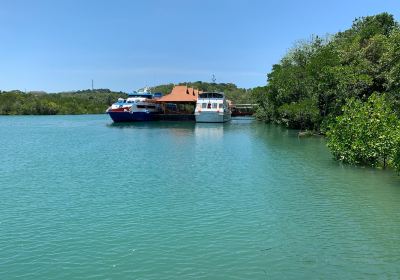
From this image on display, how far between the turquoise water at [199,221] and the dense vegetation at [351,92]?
5.15 feet

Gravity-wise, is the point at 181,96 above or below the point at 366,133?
above

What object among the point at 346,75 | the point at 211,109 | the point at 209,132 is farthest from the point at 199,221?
the point at 211,109

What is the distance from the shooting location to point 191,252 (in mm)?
10719

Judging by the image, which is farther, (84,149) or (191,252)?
(84,149)

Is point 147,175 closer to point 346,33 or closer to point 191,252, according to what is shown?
point 191,252

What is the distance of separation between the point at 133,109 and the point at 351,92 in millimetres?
46745

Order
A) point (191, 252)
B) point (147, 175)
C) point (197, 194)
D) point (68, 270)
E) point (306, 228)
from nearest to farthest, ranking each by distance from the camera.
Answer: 1. point (68, 270)
2. point (191, 252)
3. point (306, 228)
4. point (197, 194)
5. point (147, 175)

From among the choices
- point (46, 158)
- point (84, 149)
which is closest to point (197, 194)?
point (46, 158)

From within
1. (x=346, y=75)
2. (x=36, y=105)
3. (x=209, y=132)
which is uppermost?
(x=346, y=75)

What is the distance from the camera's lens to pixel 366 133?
22109 mm

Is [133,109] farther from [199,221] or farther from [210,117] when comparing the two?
[199,221]

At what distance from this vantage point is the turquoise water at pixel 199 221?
9.82m

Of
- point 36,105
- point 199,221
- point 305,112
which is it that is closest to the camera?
point 199,221

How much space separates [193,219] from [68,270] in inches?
193
